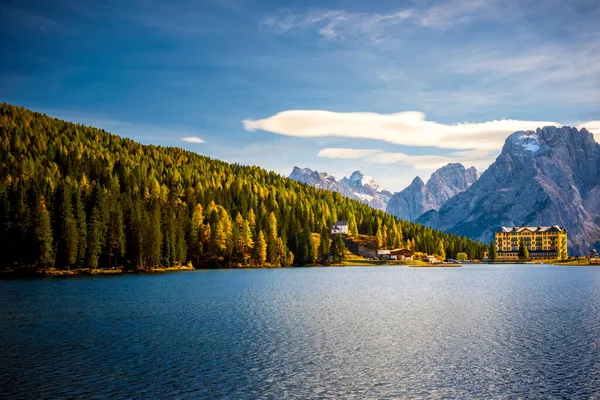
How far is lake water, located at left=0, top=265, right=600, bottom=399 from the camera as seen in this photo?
37688mm

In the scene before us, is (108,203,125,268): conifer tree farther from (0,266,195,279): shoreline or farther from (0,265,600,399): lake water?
(0,265,600,399): lake water

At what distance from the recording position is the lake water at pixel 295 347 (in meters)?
37.7

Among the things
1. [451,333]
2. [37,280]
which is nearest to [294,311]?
[451,333]

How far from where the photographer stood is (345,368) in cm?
4328

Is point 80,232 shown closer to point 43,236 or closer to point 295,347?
point 43,236

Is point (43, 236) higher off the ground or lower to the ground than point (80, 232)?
lower

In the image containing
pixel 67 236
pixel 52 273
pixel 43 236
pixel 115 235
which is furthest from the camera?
pixel 115 235

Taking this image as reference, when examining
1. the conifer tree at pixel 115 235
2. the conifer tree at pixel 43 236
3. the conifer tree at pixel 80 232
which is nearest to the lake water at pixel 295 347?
the conifer tree at pixel 43 236

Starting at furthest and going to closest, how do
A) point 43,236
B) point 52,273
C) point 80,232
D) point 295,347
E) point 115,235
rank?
point 115,235
point 80,232
point 52,273
point 43,236
point 295,347

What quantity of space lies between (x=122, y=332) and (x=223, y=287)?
56030 millimetres

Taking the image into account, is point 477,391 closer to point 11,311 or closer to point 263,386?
point 263,386

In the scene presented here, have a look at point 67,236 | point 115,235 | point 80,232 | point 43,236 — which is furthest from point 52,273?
point 115,235

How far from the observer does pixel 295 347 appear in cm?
5091

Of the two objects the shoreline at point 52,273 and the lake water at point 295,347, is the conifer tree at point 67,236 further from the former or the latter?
the lake water at point 295,347
